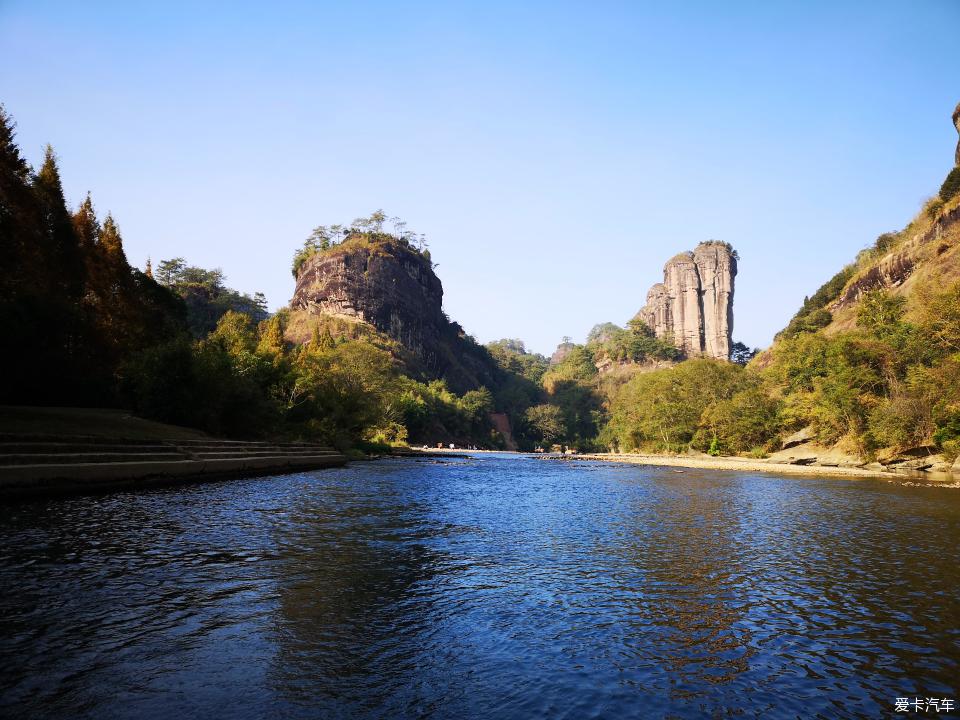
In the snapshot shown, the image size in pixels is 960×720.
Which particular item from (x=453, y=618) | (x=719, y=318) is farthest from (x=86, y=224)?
(x=719, y=318)

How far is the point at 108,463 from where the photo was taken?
19.5 metres

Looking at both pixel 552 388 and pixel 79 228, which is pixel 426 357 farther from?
pixel 79 228

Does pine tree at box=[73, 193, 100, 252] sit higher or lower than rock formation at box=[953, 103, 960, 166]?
lower

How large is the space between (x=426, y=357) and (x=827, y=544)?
147 meters

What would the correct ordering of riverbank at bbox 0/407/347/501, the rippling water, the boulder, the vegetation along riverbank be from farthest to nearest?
the boulder → the vegetation along riverbank → riverbank at bbox 0/407/347/501 → the rippling water

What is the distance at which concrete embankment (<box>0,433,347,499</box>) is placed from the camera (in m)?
16.0

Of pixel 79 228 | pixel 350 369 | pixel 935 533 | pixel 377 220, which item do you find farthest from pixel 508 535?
pixel 377 220

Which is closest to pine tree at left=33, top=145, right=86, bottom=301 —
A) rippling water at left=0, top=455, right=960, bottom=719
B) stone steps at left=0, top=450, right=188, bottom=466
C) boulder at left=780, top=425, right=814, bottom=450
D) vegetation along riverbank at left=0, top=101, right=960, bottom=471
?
vegetation along riverbank at left=0, top=101, right=960, bottom=471

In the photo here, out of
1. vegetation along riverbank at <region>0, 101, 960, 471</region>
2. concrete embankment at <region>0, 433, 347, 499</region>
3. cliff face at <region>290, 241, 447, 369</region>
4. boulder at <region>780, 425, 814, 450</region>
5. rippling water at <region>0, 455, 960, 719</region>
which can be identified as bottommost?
rippling water at <region>0, 455, 960, 719</region>

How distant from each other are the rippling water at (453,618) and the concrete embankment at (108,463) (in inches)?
46.2

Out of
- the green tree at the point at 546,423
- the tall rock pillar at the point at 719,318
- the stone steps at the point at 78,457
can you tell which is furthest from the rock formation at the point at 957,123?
the tall rock pillar at the point at 719,318

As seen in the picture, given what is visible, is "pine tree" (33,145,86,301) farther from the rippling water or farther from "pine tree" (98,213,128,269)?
the rippling water

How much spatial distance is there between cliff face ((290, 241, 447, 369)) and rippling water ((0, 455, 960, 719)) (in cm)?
13907

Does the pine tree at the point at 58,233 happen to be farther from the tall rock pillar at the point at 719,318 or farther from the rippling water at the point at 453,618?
the tall rock pillar at the point at 719,318
